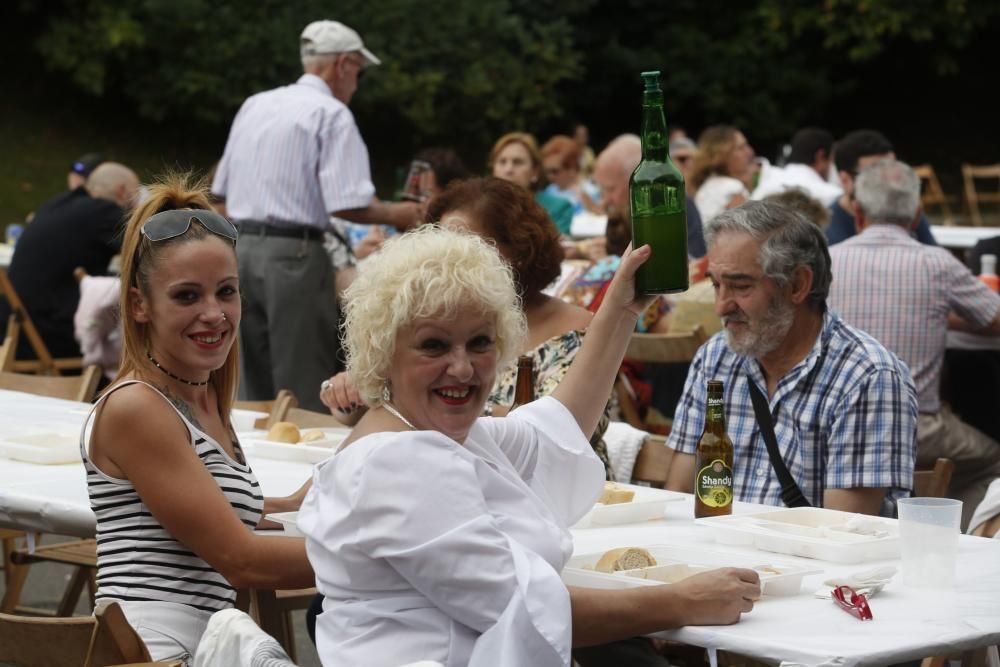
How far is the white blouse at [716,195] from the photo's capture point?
357 inches

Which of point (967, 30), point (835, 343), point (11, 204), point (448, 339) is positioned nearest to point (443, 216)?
point (835, 343)

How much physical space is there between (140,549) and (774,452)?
151 cm

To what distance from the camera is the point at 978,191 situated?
2280cm

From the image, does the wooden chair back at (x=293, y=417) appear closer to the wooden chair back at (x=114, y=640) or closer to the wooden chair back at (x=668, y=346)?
the wooden chair back at (x=668, y=346)

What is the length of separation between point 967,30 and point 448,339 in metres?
22.0

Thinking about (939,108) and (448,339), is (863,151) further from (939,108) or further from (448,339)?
Answer: (939,108)

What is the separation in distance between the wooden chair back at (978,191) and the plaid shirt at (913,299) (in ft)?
39.1

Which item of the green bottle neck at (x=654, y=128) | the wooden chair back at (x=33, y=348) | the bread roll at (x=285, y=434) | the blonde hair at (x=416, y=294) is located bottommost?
the wooden chair back at (x=33, y=348)

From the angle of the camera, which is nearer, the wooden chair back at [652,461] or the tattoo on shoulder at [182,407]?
the tattoo on shoulder at [182,407]

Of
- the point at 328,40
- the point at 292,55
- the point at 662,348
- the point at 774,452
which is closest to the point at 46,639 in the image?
the point at 774,452

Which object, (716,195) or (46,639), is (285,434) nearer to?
(46,639)

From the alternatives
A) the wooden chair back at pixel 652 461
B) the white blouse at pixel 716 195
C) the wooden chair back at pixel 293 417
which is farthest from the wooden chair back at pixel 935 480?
the white blouse at pixel 716 195

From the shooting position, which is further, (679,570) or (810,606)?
(679,570)

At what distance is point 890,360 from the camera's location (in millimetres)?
3426
